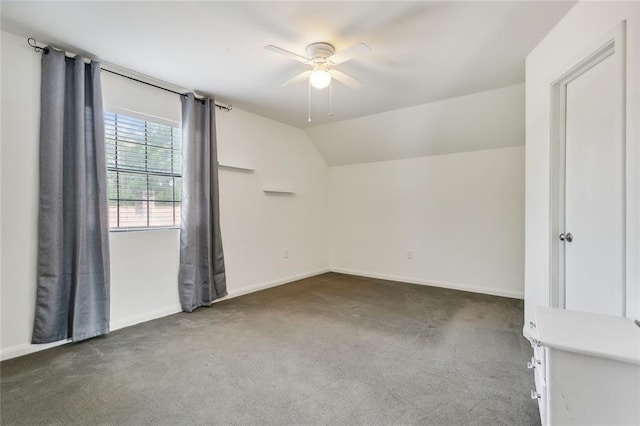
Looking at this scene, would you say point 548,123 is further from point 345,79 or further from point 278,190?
point 278,190

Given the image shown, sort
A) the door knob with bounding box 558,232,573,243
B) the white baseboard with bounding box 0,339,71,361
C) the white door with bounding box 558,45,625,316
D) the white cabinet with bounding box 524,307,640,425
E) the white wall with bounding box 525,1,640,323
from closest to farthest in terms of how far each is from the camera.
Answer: the white cabinet with bounding box 524,307,640,425 < the white wall with bounding box 525,1,640,323 < the white door with bounding box 558,45,625,316 < the door knob with bounding box 558,232,573,243 < the white baseboard with bounding box 0,339,71,361

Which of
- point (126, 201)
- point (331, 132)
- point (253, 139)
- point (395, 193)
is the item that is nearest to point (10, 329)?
point (126, 201)

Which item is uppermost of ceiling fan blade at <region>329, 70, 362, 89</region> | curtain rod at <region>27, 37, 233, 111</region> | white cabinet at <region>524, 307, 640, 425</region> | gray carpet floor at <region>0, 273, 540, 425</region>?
ceiling fan blade at <region>329, 70, 362, 89</region>

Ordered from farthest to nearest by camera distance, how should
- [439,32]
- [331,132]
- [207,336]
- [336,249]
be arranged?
[336,249], [331,132], [207,336], [439,32]

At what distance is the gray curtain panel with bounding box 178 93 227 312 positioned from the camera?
3.41m

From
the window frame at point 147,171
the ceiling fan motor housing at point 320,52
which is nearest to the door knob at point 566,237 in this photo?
the ceiling fan motor housing at point 320,52

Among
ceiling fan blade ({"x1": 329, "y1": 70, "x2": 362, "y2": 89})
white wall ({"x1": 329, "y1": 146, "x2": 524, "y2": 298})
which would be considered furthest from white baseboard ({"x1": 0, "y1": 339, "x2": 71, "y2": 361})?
white wall ({"x1": 329, "y1": 146, "x2": 524, "y2": 298})

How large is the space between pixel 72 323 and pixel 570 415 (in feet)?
10.9

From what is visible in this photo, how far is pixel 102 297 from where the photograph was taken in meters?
2.73

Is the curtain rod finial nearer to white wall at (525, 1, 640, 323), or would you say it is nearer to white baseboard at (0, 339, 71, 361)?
white baseboard at (0, 339, 71, 361)

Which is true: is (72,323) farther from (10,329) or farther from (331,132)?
(331,132)

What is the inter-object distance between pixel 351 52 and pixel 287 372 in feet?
7.63

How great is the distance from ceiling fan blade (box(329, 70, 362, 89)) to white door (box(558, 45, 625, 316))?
1764 mm

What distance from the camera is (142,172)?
315 centimetres
